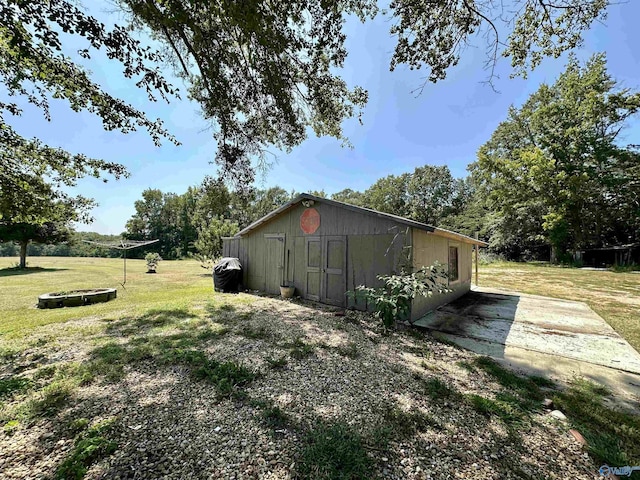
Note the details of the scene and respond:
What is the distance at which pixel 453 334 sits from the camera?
4.97 m

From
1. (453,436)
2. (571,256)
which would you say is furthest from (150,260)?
(571,256)

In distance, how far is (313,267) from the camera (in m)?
7.60

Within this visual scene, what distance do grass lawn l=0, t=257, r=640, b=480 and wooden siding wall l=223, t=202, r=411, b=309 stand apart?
1996mm

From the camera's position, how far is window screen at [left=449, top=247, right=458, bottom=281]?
798 cm

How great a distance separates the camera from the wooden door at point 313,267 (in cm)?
744

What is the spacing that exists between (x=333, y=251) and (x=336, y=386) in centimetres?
427

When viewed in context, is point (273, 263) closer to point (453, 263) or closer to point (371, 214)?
point (371, 214)

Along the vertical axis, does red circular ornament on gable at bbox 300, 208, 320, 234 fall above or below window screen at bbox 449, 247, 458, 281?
above

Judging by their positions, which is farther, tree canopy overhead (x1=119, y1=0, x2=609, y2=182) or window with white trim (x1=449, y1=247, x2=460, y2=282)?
window with white trim (x1=449, y1=247, x2=460, y2=282)

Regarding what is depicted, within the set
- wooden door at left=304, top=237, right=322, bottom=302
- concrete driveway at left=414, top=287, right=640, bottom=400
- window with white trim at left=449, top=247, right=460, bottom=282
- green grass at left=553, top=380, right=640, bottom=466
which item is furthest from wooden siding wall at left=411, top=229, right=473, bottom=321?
green grass at left=553, top=380, right=640, bottom=466

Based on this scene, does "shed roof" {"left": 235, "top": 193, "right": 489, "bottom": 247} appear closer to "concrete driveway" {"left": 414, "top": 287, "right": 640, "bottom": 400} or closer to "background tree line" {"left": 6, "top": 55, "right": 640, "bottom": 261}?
"concrete driveway" {"left": 414, "top": 287, "right": 640, "bottom": 400}

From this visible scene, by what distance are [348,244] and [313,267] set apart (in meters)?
1.49

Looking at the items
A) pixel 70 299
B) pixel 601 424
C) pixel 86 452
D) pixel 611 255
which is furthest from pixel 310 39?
pixel 611 255

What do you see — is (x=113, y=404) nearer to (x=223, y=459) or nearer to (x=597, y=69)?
(x=223, y=459)
